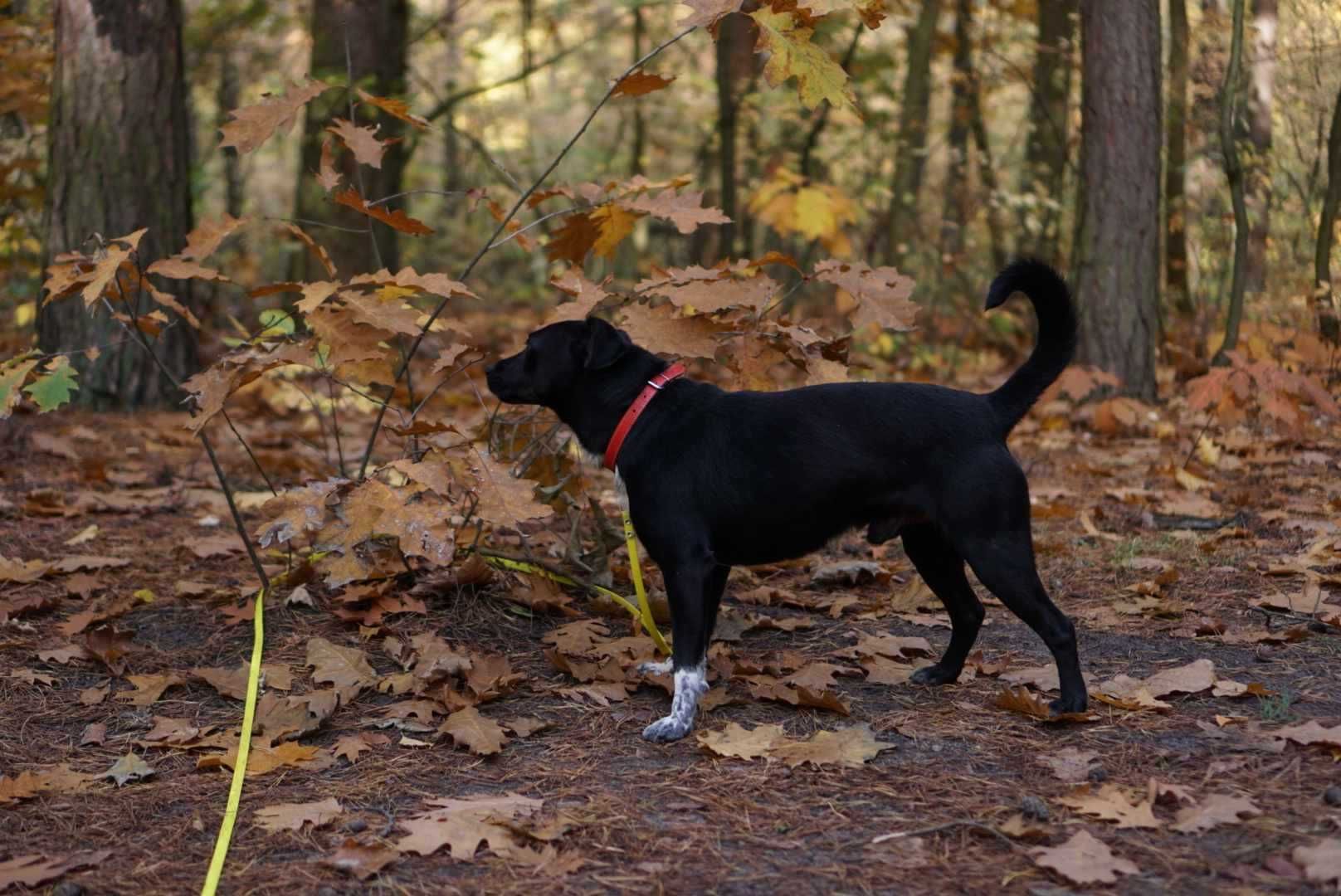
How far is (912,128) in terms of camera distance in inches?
517

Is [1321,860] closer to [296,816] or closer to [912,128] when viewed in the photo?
[296,816]

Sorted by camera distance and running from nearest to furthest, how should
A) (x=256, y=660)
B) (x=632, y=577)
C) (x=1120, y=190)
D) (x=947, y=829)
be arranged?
(x=947, y=829) < (x=256, y=660) < (x=632, y=577) < (x=1120, y=190)

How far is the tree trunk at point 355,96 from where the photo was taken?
10.9m

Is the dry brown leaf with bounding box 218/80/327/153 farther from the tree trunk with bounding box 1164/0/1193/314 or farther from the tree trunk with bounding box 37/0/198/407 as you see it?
the tree trunk with bounding box 1164/0/1193/314

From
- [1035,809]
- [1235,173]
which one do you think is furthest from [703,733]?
[1235,173]

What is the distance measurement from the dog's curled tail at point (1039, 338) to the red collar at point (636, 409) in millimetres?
1121

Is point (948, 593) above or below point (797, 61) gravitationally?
below

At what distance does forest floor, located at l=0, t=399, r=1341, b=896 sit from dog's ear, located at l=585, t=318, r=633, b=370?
1.07 m

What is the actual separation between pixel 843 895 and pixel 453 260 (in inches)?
738

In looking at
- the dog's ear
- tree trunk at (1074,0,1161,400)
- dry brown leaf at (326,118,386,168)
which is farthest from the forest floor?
tree trunk at (1074,0,1161,400)

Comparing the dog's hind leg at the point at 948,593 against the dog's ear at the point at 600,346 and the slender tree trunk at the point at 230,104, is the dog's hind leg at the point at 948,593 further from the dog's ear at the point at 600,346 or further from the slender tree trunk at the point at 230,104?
the slender tree trunk at the point at 230,104

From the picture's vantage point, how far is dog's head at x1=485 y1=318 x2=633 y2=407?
4289 millimetres

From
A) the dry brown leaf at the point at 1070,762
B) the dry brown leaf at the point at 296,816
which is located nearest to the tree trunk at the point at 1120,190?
the dry brown leaf at the point at 1070,762

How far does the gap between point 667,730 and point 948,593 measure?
1.22 m
